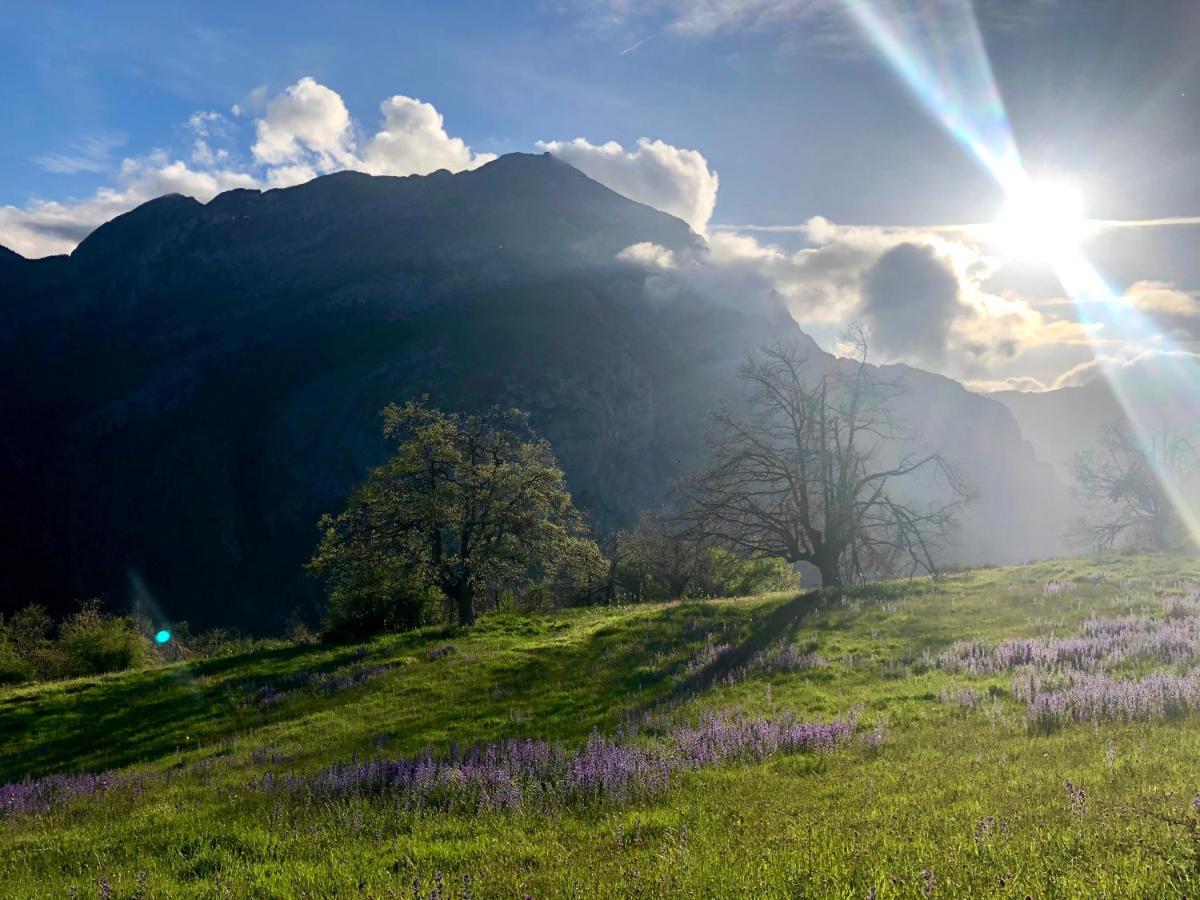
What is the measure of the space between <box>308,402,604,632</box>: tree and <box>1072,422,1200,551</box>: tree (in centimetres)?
4741

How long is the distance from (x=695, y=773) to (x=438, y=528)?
27032 millimetres

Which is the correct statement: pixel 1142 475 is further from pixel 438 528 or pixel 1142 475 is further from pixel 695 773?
pixel 695 773

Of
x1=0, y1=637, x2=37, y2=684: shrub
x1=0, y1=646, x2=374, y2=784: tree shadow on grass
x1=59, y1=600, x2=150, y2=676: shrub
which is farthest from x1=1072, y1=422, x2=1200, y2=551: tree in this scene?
x1=0, y1=637, x2=37, y2=684: shrub

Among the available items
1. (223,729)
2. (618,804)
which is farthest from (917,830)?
(223,729)

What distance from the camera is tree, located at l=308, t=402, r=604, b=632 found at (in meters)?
32.7

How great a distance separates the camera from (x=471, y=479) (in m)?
34.8

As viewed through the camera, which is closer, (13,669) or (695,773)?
(695,773)

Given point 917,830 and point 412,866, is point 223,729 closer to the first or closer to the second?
point 412,866

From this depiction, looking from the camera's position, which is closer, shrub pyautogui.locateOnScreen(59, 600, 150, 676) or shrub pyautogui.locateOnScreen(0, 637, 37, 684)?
shrub pyautogui.locateOnScreen(59, 600, 150, 676)

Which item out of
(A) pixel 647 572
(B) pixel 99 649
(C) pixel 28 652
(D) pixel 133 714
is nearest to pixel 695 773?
(D) pixel 133 714

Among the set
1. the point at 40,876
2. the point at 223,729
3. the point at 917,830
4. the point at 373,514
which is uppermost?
the point at 373,514

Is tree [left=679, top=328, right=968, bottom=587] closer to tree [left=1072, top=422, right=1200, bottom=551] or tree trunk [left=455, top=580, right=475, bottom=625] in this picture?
tree trunk [left=455, top=580, right=475, bottom=625]

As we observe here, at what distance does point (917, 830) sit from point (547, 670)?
50.9ft

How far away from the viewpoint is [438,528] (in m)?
34.1
